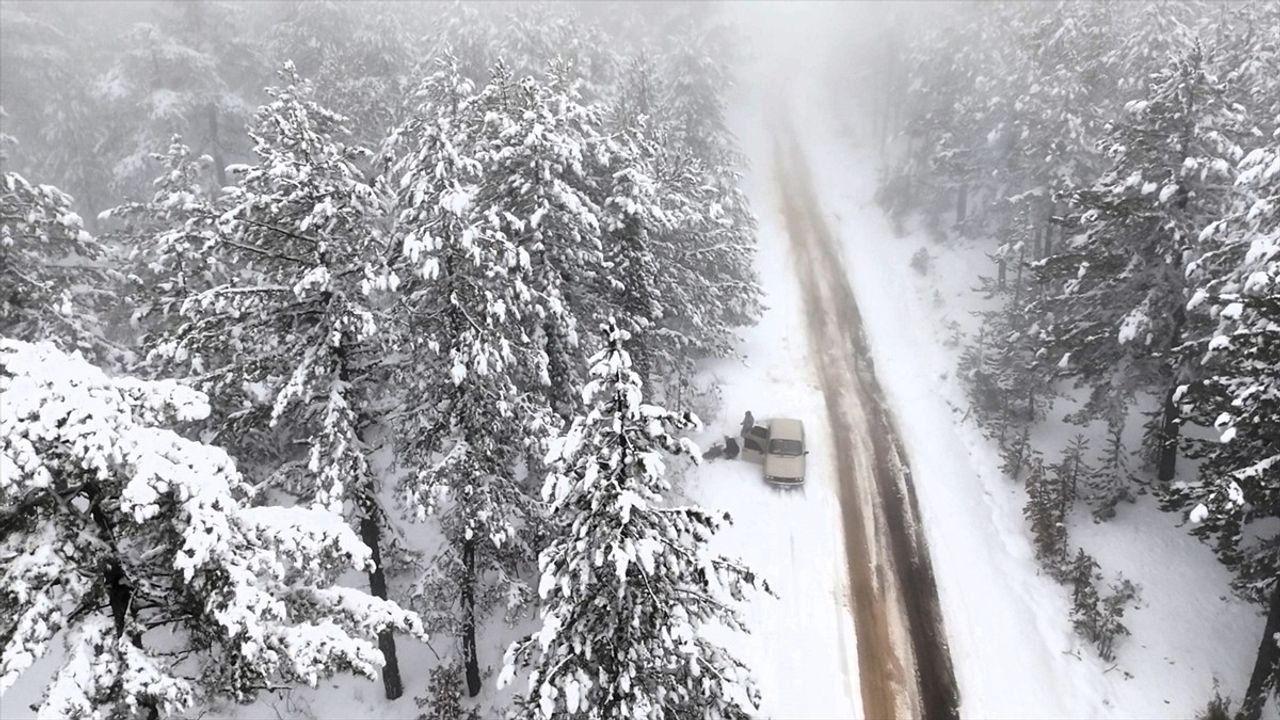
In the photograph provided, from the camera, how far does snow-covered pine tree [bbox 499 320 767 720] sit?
340 inches

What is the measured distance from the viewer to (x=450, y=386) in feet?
44.6

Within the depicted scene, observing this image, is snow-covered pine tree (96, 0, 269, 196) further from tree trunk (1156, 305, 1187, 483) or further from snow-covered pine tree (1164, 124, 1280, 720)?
tree trunk (1156, 305, 1187, 483)

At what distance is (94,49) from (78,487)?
4389 cm

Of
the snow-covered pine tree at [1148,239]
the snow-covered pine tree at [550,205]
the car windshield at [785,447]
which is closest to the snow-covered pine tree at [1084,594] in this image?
the snow-covered pine tree at [1148,239]

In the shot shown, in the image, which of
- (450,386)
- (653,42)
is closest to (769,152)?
(653,42)

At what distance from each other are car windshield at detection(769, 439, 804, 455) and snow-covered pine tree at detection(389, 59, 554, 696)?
10.5m

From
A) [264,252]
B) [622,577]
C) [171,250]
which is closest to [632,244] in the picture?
[264,252]

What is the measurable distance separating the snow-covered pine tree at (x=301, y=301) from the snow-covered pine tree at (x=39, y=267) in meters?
4.99

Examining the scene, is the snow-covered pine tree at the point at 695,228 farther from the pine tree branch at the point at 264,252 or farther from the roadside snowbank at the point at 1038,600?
the pine tree branch at the point at 264,252

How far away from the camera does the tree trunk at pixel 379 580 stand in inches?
551

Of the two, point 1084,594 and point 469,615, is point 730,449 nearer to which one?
point 1084,594

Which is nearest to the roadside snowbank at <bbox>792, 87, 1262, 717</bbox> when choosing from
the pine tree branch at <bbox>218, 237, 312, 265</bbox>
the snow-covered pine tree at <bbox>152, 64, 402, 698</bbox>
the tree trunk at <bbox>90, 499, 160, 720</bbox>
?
the snow-covered pine tree at <bbox>152, 64, 402, 698</bbox>

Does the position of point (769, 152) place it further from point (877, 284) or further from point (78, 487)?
point (78, 487)

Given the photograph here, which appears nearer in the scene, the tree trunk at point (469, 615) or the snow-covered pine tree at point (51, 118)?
the tree trunk at point (469, 615)
